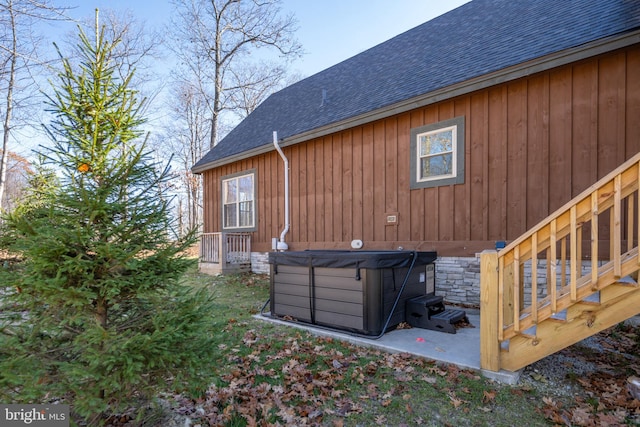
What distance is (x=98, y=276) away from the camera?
2012mm

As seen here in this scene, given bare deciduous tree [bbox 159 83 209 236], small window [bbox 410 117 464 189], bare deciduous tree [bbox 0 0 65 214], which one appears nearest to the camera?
small window [bbox 410 117 464 189]

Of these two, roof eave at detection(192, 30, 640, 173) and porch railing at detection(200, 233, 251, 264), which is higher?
roof eave at detection(192, 30, 640, 173)

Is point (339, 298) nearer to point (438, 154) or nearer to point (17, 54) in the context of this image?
point (438, 154)

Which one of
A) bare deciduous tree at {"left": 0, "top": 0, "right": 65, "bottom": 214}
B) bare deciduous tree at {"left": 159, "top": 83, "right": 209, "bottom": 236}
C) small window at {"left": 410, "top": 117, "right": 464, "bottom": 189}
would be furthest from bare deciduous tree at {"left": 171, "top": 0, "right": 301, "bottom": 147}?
small window at {"left": 410, "top": 117, "right": 464, "bottom": 189}

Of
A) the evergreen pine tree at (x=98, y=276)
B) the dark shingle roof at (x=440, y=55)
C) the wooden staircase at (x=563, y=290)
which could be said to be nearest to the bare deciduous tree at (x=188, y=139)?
the dark shingle roof at (x=440, y=55)

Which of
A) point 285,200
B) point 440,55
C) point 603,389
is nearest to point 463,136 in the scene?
point 440,55

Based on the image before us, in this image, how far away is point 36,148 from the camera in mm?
2119

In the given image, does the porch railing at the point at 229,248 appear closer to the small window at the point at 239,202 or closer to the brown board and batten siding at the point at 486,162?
the small window at the point at 239,202

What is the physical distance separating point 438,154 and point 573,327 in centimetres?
404

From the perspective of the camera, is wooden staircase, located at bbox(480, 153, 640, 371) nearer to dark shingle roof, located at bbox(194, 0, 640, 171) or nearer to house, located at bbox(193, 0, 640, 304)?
house, located at bbox(193, 0, 640, 304)

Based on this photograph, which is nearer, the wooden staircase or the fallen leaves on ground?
the fallen leaves on ground

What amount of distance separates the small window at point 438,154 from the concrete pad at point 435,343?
8.67ft

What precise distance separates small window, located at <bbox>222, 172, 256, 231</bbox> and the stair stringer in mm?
7704

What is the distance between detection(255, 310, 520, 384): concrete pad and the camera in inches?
121
